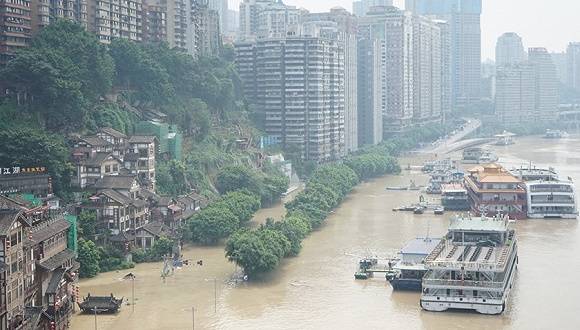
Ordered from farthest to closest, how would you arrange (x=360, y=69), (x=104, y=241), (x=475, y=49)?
(x=475, y=49)
(x=360, y=69)
(x=104, y=241)

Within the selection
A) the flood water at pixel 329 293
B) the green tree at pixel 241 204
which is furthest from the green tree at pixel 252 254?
the green tree at pixel 241 204

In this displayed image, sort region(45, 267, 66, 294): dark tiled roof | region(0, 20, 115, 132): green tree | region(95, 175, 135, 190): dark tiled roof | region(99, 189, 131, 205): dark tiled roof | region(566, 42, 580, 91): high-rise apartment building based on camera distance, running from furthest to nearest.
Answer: region(566, 42, 580, 91): high-rise apartment building → region(0, 20, 115, 132): green tree → region(95, 175, 135, 190): dark tiled roof → region(99, 189, 131, 205): dark tiled roof → region(45, 267, 66, 294): dark tiled roof

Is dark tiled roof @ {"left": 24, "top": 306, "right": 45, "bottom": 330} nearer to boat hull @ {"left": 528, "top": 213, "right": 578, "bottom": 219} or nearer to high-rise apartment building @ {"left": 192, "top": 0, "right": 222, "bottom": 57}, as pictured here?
boat hull @ {"left": 528, "top": 213, "right": 578, "bottom": 219}

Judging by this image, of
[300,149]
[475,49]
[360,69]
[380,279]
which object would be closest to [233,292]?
[380,279]

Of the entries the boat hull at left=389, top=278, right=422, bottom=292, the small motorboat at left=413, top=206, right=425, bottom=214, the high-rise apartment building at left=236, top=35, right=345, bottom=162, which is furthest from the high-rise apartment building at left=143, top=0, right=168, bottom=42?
the boat hull at left=389, top=278, right=422, bottom=292

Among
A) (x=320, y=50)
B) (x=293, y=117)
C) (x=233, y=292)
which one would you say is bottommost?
(x=233, y=292)

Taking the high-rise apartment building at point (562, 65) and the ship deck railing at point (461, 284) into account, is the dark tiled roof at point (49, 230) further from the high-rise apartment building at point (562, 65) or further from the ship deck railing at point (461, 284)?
the high-rise apartment building at point (562, 65)

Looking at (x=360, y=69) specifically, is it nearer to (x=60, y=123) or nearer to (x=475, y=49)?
(x=60, y=123)
